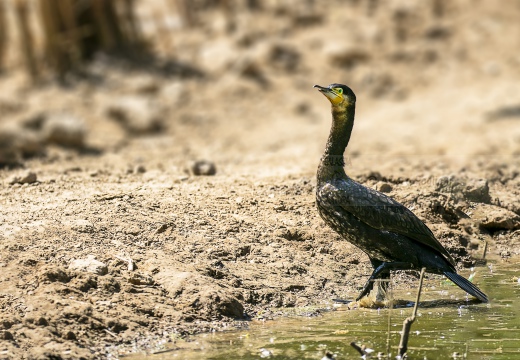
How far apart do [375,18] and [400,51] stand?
54.7 inches

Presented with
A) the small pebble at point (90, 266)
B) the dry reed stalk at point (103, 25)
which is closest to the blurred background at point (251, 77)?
the dry reed stalk at point (103, 25)

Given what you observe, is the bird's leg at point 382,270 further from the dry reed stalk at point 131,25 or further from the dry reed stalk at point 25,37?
the dry reed stalk at point 131,25

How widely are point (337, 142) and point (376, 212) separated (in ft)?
2.31

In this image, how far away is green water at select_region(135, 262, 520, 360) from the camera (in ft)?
22.6

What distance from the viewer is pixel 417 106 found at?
68.2 ft

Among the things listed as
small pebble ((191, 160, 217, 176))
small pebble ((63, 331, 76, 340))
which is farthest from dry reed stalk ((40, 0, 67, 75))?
small pebble ((63, 331, 76, 340))

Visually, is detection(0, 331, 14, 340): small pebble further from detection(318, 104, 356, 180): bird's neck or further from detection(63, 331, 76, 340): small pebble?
detection(318, 104, 356, 180): bird's neck

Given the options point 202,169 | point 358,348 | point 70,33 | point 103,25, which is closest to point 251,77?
point 103,25

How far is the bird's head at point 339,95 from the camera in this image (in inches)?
331

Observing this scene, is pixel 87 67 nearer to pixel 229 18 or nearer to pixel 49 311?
pixel 229 18

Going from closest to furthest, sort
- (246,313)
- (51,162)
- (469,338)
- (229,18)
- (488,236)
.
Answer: (469,338)
(246,313)
(488,236)
(51,162)
(229,18)

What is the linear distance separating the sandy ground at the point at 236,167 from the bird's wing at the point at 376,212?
0.77m

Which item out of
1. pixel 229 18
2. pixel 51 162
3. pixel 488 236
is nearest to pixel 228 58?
pixel 229 18

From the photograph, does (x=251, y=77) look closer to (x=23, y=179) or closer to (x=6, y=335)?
(x=23, y=179)
